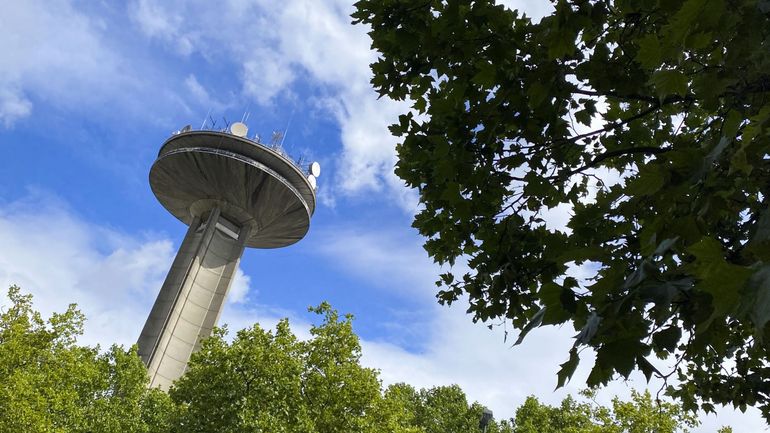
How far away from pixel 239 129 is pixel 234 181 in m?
4.25

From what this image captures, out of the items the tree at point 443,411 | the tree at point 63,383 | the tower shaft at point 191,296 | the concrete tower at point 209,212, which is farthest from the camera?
the concrete tower at point 209,212

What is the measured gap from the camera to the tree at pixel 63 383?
746 inches

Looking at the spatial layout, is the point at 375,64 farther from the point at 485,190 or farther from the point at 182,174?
the point at 182,174

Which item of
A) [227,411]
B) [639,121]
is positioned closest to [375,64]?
[639,121]

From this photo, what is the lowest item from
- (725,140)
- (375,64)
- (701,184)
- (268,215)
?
(725,140)

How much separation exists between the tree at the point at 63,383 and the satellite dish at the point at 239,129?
773 inches

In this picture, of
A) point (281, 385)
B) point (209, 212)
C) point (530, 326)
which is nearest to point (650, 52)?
point (530, 326)

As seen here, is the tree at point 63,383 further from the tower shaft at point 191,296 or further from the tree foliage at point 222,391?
the tower shaft at point 191,296

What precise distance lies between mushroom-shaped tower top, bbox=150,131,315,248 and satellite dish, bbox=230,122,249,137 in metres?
0.51

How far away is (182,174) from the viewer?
146 ft

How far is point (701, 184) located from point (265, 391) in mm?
20653

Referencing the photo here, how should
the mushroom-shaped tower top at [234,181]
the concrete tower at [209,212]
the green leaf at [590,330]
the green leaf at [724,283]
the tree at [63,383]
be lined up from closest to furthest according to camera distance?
the green leaf at [724,283]
the green leaf at [590,330]
the tree at [63,383]
the concrete tower at [209,212]
the mushroom-shaped tower top at [234,181]

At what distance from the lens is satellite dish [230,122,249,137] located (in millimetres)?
42000

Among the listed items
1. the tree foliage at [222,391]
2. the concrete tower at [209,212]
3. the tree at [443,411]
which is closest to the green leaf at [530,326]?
the tree foliage at [222,391]
